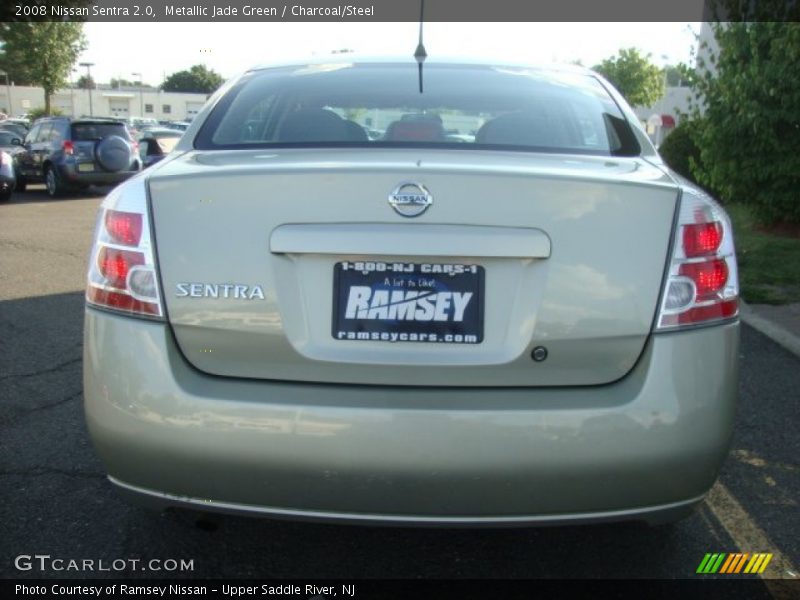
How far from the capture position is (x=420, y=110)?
289 cm

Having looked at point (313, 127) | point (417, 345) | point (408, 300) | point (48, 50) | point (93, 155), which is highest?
point (48, 50)

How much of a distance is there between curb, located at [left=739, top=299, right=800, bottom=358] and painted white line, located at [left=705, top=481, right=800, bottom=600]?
239 centimetres

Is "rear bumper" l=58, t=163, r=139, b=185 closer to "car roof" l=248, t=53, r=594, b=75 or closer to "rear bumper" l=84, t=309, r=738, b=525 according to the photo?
"car roof" l=248, t=53, r=594, b=75

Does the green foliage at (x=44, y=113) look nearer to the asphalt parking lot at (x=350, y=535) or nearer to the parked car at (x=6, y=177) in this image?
the parked car at (x=6, y=177)

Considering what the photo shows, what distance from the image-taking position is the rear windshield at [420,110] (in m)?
2.64

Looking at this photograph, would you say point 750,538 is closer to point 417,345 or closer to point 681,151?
point 417,345

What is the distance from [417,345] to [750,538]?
1.58 metres

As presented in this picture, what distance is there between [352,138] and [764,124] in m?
6.84

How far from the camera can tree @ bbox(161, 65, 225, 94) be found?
74838 millimetres

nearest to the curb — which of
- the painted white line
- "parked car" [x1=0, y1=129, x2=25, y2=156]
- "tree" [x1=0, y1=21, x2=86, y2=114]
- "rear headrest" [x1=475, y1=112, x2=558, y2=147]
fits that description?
the painted white line

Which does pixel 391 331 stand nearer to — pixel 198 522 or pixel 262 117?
pixel 198 522

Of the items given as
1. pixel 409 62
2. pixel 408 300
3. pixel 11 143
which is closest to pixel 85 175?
pixel 11 143

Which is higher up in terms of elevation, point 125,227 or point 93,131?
point 125,227

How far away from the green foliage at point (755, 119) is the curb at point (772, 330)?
9.44 ft
